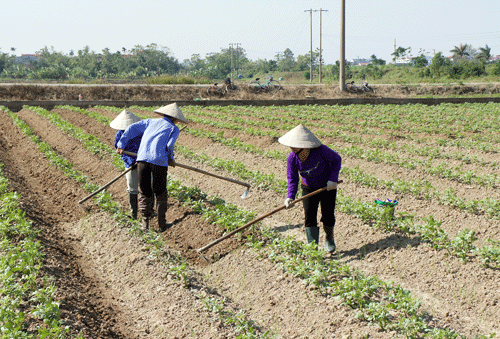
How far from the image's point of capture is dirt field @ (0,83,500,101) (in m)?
34.1

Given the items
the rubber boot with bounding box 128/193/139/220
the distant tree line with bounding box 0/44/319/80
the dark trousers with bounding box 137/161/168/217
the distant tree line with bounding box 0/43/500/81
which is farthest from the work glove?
the distant tree line with bounding box 0/44/319/80

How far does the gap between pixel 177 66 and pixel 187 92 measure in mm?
55126

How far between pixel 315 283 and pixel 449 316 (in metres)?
1.32

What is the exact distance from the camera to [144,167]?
6430 millimetres

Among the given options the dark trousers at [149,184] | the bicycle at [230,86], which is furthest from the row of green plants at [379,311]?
the bicycle at [230,86]

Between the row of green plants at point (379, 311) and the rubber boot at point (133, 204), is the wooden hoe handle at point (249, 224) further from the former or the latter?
the rubber boot at point (133, 204)

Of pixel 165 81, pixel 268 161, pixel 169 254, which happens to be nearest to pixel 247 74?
pixel 165 81

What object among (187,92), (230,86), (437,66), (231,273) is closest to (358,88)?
(230,86)

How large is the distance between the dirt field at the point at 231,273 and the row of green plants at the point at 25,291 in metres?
0.17

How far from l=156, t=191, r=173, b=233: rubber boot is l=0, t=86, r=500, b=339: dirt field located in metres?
0.14

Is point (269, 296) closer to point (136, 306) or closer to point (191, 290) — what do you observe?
point (191, 290)

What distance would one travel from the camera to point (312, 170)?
5.55 meters

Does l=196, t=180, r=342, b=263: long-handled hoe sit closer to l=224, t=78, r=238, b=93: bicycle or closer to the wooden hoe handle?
the wooden hoe handle

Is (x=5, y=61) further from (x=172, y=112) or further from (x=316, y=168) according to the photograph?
(x=316, y=168)
